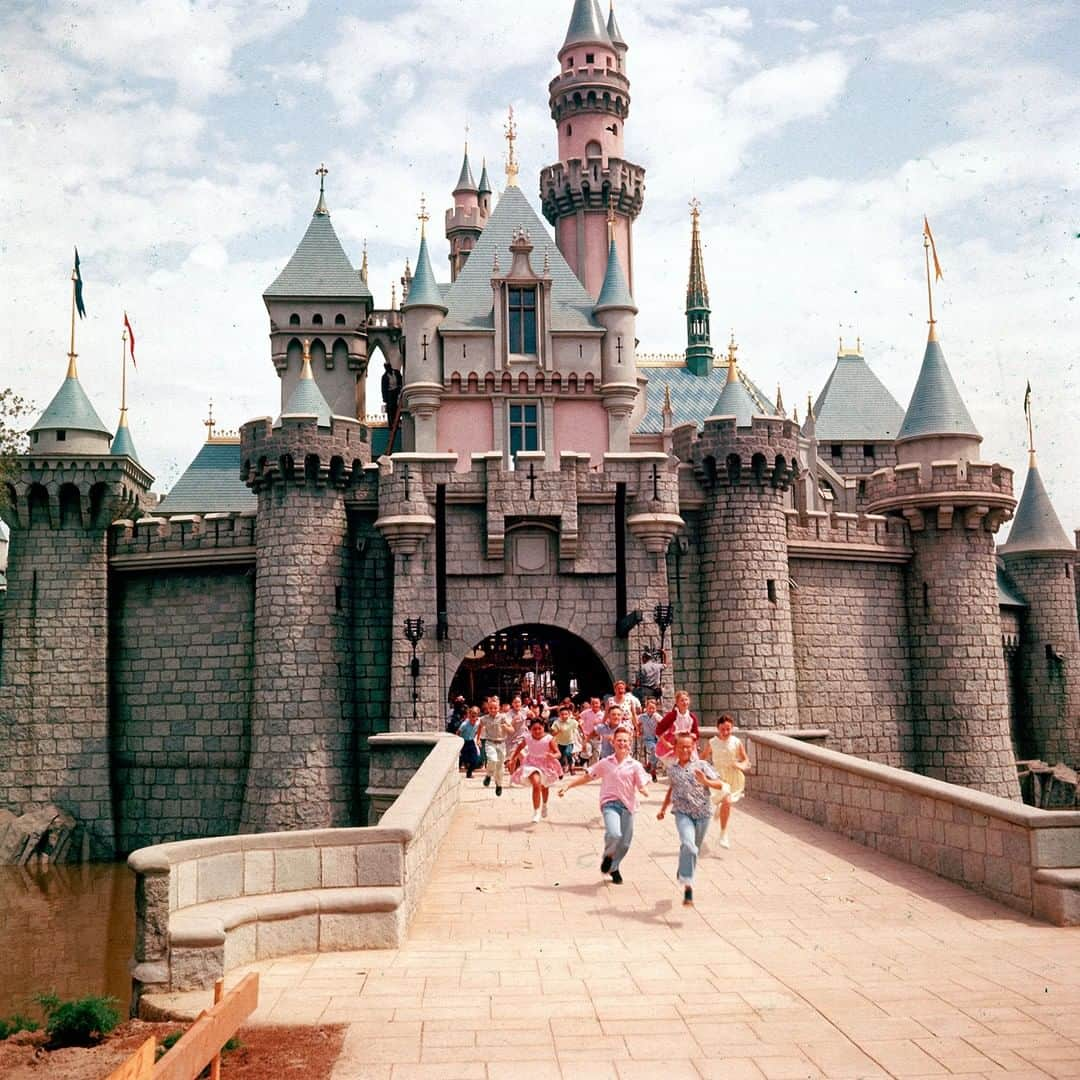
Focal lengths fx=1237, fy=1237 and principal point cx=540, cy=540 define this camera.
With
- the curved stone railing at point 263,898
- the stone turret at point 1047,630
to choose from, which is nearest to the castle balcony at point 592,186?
the stone turret at point 1047,630

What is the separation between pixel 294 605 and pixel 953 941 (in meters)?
17.9

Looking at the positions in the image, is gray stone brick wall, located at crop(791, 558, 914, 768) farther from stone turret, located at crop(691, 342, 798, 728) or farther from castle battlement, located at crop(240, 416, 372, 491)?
castle battlement, located at crop(240, 416, 372, 491)

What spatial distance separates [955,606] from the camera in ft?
95.2

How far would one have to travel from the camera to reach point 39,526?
2931cm

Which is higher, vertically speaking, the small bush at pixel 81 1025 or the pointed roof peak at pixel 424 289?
the pointed roof peak at pixel 424 289

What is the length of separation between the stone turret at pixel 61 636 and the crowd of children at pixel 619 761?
930cm

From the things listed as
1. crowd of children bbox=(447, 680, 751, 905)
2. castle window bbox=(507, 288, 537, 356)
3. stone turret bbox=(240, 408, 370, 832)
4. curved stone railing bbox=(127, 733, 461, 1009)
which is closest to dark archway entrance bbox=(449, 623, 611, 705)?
crowd of children bbox=(447, 680, 751, 905)

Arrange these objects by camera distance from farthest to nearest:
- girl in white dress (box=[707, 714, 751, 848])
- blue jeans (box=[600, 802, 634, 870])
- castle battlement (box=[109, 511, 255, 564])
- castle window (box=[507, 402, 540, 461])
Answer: castle window (box=[507, 402, 540, 461]) < castle battlement (box=[109, 511, 255, 564]) < girl in white dress (box=[707, 714, 751, 848]) < blue jeans (box=[600, 802, 634, 870])

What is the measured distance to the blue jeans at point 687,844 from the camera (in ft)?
36.6

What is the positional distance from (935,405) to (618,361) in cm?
788

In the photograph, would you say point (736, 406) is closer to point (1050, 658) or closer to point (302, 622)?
point (302, 622)

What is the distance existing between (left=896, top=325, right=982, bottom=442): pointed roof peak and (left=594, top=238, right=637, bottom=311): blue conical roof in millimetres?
7402

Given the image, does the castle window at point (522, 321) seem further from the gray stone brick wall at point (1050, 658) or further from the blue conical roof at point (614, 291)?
the gray stone brick wall at point (1050, 658)

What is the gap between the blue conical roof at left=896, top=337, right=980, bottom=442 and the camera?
30.0 metres
